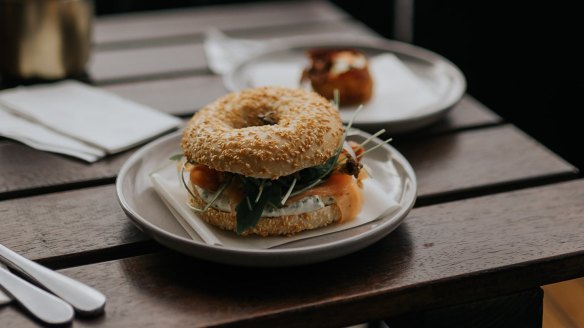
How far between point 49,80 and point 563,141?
1.63 m

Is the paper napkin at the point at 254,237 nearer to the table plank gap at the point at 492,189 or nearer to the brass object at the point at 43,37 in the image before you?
the table plank gap at the point at 492,189

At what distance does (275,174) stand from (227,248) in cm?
13

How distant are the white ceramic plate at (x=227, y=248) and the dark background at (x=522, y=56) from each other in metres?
1.28

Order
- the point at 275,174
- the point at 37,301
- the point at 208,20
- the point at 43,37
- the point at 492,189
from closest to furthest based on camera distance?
the point at 37,301 → the point at 275,174 → the point at 492,189 → the point at 43,37 → the point at 208,20

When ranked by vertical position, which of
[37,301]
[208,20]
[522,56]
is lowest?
[522,56]

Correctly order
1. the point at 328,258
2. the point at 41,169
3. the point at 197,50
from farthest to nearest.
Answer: the point at 197,50 → the point at 41,169 → the point at 328,258

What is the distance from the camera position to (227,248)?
3.00 feet

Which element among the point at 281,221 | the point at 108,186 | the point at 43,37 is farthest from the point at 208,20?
the point at 281,221

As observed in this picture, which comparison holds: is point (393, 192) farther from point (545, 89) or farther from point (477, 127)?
point (545, 89)

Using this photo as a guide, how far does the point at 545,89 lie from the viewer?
2430 millimetres

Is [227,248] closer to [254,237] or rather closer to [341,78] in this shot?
[254,237]

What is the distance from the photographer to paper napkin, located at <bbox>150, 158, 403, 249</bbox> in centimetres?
100

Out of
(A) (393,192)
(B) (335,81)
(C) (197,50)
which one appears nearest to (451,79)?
(B) (335,81)

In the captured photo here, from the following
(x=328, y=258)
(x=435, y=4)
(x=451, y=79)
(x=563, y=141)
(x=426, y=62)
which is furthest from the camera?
(x=435, y=4)
